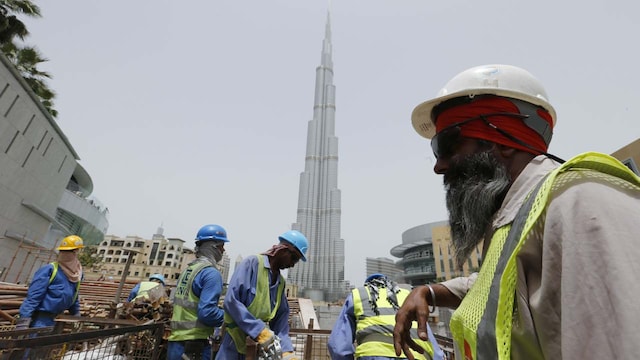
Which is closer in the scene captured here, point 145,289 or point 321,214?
point 145,289

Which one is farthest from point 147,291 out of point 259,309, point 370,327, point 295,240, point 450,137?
point 450,137

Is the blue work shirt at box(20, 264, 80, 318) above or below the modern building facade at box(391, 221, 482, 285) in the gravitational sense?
below

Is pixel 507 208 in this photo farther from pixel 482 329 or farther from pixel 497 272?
pixel 482 329

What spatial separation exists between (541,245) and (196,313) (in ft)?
13.8

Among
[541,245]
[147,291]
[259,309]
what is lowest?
[259,309]

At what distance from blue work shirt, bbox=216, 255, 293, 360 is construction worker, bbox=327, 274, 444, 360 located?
2.66ft

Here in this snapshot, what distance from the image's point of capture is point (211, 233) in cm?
485

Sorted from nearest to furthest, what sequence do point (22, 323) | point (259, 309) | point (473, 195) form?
1. point (473, 195)
2. point (259, 309)
3. point (22, 323)

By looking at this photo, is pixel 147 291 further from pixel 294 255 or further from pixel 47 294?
pixel 294 255

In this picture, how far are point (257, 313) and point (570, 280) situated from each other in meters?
3.52

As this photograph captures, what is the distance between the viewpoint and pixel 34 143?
1641 centimetres

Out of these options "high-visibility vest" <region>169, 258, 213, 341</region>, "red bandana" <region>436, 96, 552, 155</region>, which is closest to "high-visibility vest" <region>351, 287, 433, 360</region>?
"high-visibility vest" <region>169, 258, 213, 341</region>

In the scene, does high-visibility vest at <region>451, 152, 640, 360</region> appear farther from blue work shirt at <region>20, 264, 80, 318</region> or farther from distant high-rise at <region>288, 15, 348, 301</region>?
distant high-rise at <region>288, 15, 348, 301</region>

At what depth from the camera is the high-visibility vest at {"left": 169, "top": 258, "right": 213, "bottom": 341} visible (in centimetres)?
392
